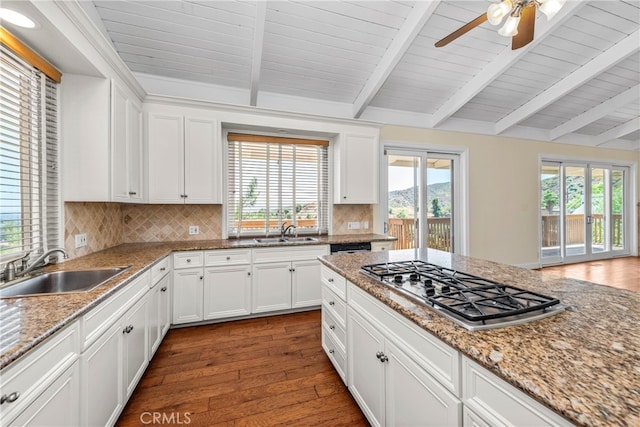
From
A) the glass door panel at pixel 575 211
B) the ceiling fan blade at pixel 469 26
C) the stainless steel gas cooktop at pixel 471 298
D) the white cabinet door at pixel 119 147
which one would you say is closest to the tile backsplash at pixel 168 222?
the white cabinet door at pixel 119 147

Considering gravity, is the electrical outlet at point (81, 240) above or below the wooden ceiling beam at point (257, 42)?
below

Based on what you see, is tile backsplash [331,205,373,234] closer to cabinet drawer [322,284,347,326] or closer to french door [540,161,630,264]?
cabinet drawer [322,284,347,326]

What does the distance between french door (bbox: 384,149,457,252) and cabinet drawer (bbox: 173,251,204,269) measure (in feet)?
8.89

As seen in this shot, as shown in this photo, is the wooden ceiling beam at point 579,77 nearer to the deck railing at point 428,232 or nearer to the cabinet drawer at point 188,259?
the deck railing at point 428,232

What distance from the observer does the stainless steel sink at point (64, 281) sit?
1616 millimetres

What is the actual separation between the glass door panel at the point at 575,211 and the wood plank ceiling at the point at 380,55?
5.15 ft

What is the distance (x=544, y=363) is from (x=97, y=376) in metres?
1.85

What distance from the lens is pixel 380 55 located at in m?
3.18

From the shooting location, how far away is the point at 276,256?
10.2 feet

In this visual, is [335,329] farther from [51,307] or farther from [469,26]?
[469,26]

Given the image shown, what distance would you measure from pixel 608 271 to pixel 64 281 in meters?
7.70

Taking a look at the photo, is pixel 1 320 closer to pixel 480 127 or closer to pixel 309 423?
pixel 309 423

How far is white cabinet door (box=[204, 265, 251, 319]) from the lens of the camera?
2.88 meters

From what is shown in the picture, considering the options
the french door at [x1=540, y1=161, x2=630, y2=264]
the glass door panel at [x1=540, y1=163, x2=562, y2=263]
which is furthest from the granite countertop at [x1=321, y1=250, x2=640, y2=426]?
the french door at [x1=540, y1=161, x2=630, y2=264]
